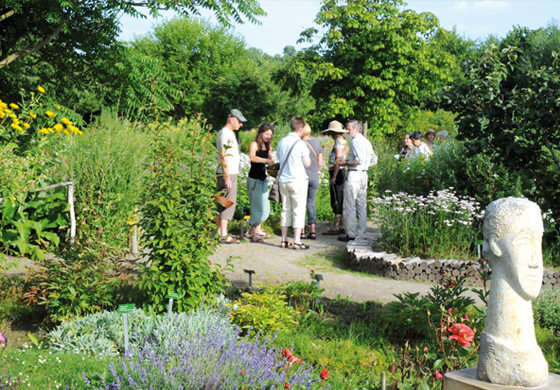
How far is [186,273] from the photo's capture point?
4.27 meters

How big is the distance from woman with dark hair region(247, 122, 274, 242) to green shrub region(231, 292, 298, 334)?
4032mm

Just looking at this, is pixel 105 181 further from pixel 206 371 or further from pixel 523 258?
pixel 523 258

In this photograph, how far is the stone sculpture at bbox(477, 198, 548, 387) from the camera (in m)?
2.53

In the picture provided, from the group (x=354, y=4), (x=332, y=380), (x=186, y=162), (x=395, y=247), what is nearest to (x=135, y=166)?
(x=186, y=162)

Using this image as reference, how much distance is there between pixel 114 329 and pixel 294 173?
14.7ft

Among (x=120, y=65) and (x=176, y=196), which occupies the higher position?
(x=120, y=65)

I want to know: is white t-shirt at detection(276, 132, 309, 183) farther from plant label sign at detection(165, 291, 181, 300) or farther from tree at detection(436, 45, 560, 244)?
plant label sign at detection(165, 291, 181, 300)

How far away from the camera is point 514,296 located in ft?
8.39

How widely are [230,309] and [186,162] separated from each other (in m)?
1.33

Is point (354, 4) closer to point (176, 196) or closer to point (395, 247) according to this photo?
point (395, 247)

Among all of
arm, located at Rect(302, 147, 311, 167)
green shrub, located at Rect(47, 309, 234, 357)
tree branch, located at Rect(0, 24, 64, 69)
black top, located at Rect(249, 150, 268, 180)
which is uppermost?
tree branch, located at Rect(0, 24, 64, 69)

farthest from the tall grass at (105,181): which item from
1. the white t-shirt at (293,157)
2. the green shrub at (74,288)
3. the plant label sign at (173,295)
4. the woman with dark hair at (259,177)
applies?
the white t-shirt at (293,157)

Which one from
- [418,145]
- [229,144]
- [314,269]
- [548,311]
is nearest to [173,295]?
[314,269]

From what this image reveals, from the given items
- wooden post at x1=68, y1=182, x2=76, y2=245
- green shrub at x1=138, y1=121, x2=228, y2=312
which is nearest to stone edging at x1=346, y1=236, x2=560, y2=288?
green shrub at x1=138, y1=121, x2=228, y2=312
